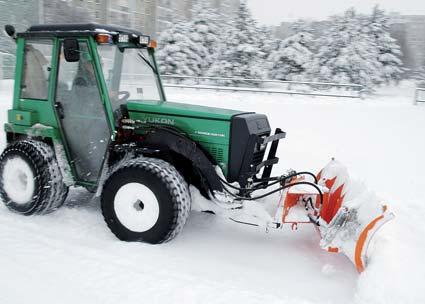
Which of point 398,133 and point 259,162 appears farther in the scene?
point 398,133

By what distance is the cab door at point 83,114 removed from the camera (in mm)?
4812

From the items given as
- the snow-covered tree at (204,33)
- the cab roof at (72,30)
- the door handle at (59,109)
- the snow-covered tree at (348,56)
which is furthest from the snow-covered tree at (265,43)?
the door handle at (59,109)

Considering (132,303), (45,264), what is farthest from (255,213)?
(45,264)

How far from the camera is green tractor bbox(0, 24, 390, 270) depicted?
4434mm

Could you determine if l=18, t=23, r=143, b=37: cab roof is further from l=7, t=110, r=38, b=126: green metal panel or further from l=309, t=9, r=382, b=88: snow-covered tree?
l=309, t=9, r=382, b=88: snow-covered tree

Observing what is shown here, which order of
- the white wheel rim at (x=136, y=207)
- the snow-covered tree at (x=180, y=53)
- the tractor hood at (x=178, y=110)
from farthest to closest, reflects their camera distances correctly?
the snow-covered tree at (x=180, y=53)
the tractor hood at (x=178, y=110)
the white wheel rim at (x=136, y=207)

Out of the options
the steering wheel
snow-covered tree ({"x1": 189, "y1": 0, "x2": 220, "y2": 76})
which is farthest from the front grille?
snow-covered tree ({"x1": 189, "y1": 0, "x2": 220, "y2": 76})

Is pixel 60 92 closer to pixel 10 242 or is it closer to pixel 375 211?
pixel 10 242

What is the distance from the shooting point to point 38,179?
16.2ft

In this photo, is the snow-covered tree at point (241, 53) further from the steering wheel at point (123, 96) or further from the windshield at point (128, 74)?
the steering wheel at point (123, 96)

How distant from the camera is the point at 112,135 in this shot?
4758mm

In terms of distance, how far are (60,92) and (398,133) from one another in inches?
358

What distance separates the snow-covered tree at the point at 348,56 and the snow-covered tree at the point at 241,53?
4.16 metres

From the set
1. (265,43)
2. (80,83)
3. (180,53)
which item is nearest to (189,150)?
(80,83)
